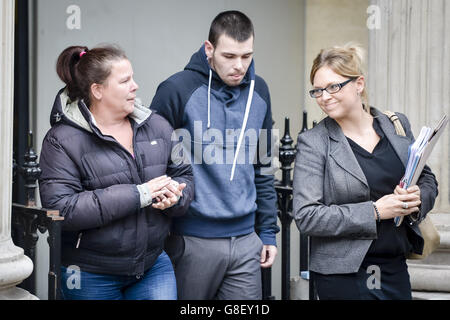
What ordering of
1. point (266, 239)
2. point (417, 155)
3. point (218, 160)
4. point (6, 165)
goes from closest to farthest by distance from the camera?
point (417, 155), point (6, 165), point (218, 160), point (266, 239)

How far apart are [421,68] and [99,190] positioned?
8.24 ft

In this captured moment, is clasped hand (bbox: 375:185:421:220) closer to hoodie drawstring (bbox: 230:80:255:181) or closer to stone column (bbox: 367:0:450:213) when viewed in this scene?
Answer: hoodie drawstring (bbox: 230:80:255:181)

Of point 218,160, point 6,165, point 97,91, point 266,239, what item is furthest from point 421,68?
point 6,165

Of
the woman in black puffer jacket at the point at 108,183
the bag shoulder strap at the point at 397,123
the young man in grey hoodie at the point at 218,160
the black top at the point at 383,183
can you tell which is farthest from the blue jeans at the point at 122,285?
the bag shoulder strap at the point at 397,123

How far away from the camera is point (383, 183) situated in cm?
367

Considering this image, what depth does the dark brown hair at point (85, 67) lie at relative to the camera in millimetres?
3725

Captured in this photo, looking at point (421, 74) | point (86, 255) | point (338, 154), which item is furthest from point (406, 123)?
point (86, 255)

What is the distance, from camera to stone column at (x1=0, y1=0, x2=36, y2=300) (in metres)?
3.82

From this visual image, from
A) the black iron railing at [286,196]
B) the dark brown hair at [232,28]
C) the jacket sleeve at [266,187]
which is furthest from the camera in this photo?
the black iron railing at [286,196]

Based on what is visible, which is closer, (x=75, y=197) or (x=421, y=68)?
(x=75, y=197)

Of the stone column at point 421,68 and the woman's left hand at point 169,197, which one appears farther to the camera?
the stone column at point 421,68

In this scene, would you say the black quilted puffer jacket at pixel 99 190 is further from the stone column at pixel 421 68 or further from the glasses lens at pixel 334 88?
the stone column at pixel 421 68

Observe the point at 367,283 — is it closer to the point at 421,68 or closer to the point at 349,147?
the point at 349,147

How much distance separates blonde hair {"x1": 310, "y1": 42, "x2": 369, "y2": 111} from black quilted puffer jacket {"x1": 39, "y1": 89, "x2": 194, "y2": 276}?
3.03 ft
